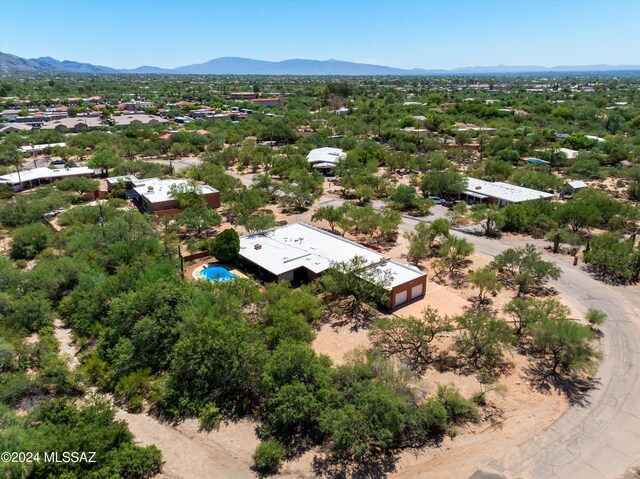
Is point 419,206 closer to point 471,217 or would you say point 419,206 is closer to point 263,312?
point 471,217

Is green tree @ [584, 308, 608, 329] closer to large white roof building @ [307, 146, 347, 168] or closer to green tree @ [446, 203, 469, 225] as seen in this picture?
green tree @ [446, 203, 469, 225]

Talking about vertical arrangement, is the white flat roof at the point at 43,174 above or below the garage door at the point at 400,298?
above

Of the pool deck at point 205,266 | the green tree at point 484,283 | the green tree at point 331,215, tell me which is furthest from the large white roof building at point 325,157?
the green tree at point 484,283

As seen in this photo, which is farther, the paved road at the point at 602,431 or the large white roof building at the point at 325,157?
the large white roof building at the point at 325,157

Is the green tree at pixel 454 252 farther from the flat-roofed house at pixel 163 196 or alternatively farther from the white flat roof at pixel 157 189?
the white flat roof at pixel 157 189

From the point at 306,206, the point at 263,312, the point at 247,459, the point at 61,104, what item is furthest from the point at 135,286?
the point at 61,104

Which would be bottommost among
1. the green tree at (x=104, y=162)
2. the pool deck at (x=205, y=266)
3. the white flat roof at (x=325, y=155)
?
the pool deck at (x=205, y=266)
